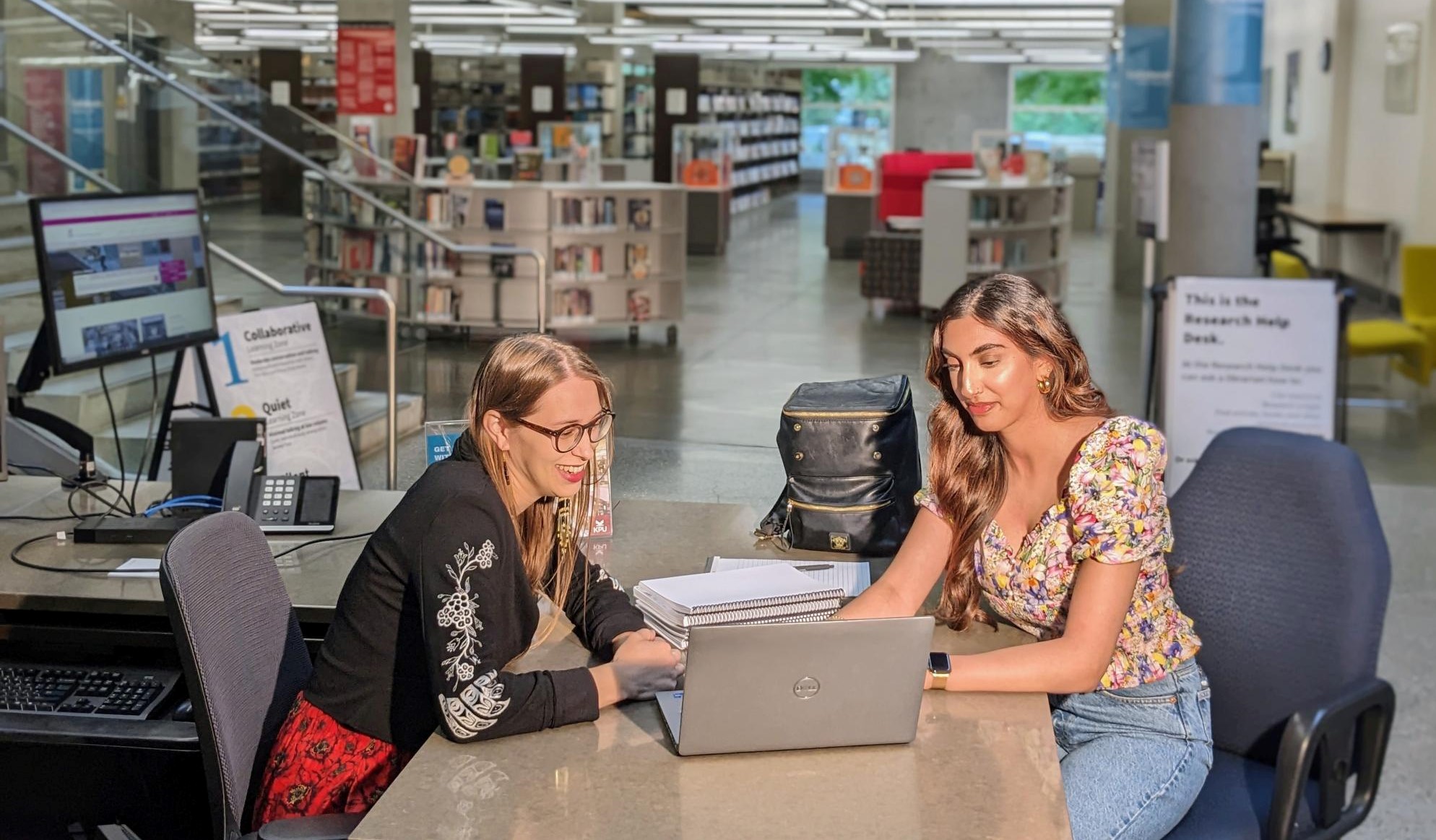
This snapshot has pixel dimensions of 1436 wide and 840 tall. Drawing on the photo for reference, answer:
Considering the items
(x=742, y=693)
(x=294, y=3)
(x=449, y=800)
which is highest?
(x=294, y=3)

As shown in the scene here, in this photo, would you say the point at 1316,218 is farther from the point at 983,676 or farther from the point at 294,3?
the point at 983,676

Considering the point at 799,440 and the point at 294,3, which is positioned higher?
the point at 294,3

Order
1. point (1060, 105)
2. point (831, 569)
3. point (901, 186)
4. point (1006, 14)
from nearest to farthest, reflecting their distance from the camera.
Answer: point (831, 569) < point (901, 186) < point (1006, 14) < point (1060, 105)

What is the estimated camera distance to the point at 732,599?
7.50 feet

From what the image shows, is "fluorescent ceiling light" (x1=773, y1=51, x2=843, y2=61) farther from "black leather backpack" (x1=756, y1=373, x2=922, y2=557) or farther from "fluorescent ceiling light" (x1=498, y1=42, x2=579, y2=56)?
"black leather backpack" (x1=756, y1=373, x2=922, y2=557)

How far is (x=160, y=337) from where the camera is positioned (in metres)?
3.97

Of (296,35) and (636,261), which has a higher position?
(296,35)

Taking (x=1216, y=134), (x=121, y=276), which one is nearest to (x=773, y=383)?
(x=1216, y=134)

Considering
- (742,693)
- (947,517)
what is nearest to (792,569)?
(947,517)

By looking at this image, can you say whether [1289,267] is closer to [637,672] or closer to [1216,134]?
[1216,134]

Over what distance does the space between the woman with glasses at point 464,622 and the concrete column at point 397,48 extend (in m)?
10.7

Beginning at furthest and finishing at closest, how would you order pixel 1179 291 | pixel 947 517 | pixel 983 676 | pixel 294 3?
pixel 294 3
pixel 1179 291
pixel 947 517
pixel 983 676

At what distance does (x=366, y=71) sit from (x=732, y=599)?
10.5 m

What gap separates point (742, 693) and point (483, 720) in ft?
1.14
